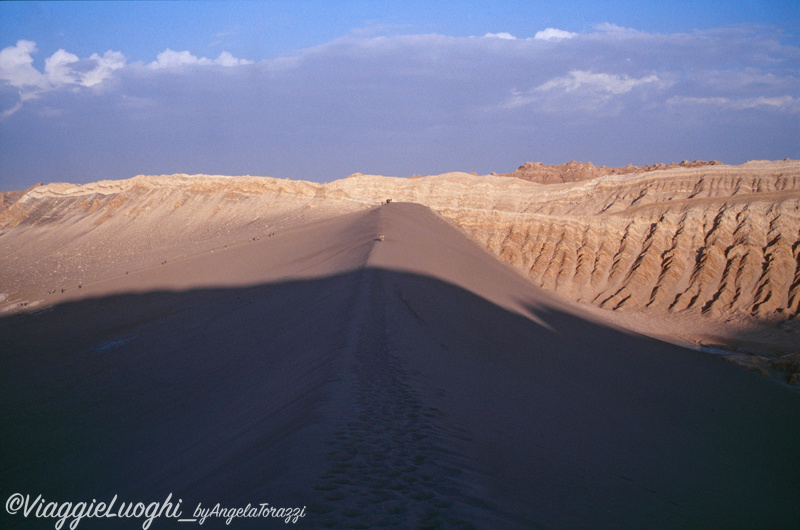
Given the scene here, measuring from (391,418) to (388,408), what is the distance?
12.3 inches

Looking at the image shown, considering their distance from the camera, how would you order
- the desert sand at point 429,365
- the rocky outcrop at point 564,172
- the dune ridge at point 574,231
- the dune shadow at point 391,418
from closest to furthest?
the dune shadow at point 391,418
the desert sand at point 429,365
the dune ridge at point 574,231
the rocky outcrop at point 564,172

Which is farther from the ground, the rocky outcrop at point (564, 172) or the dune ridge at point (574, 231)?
the rocky outcrop at point (564, 172)

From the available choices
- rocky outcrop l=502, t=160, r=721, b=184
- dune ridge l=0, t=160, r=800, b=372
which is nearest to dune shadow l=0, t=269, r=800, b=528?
dune ridge l=0, t=160, r=800, b=372

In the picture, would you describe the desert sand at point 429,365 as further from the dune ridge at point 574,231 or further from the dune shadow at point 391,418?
the dune ridge at point 574,231

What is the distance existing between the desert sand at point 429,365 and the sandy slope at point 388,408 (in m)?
0.05

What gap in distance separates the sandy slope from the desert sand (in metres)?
0.05

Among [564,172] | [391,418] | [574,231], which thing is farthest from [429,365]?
[564,172]

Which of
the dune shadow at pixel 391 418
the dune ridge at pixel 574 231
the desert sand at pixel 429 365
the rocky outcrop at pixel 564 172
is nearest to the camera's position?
the dune shadow at pixel 391 418

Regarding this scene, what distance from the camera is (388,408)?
5762 mm

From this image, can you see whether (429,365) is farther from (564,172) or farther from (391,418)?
(564,172)

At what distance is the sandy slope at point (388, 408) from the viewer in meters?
4.43

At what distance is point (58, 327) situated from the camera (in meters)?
18.0

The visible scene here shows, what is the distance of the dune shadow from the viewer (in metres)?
4.34

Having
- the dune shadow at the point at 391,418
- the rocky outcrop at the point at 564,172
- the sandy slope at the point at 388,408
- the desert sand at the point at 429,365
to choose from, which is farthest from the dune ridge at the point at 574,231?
the rocky outcrop at the point at 564,172
